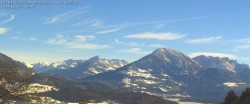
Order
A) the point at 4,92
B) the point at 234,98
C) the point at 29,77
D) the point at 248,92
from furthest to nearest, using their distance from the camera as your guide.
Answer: the point at 234,98 < the point at 248,92 < the point at 29,77 < the point at 4,92

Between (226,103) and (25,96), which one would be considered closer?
(25,96)

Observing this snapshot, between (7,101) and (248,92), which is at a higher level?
(248,92)

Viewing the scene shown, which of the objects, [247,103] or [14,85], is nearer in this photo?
[14,85]

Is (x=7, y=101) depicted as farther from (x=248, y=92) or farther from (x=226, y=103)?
(x=226, y=103)

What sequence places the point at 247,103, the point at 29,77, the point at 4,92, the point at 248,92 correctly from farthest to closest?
the point at 248,92
the point at 247,103
the point at 29,77
the point at 4,92

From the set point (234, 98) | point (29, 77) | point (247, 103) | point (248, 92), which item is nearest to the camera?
point (29, 77)

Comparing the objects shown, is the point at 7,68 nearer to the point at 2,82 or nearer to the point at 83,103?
the point at 2,82

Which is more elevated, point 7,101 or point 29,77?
point 29,77

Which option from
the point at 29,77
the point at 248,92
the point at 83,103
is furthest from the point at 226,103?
the point at 29,77

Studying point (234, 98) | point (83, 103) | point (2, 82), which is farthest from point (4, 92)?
point (234, 98)
